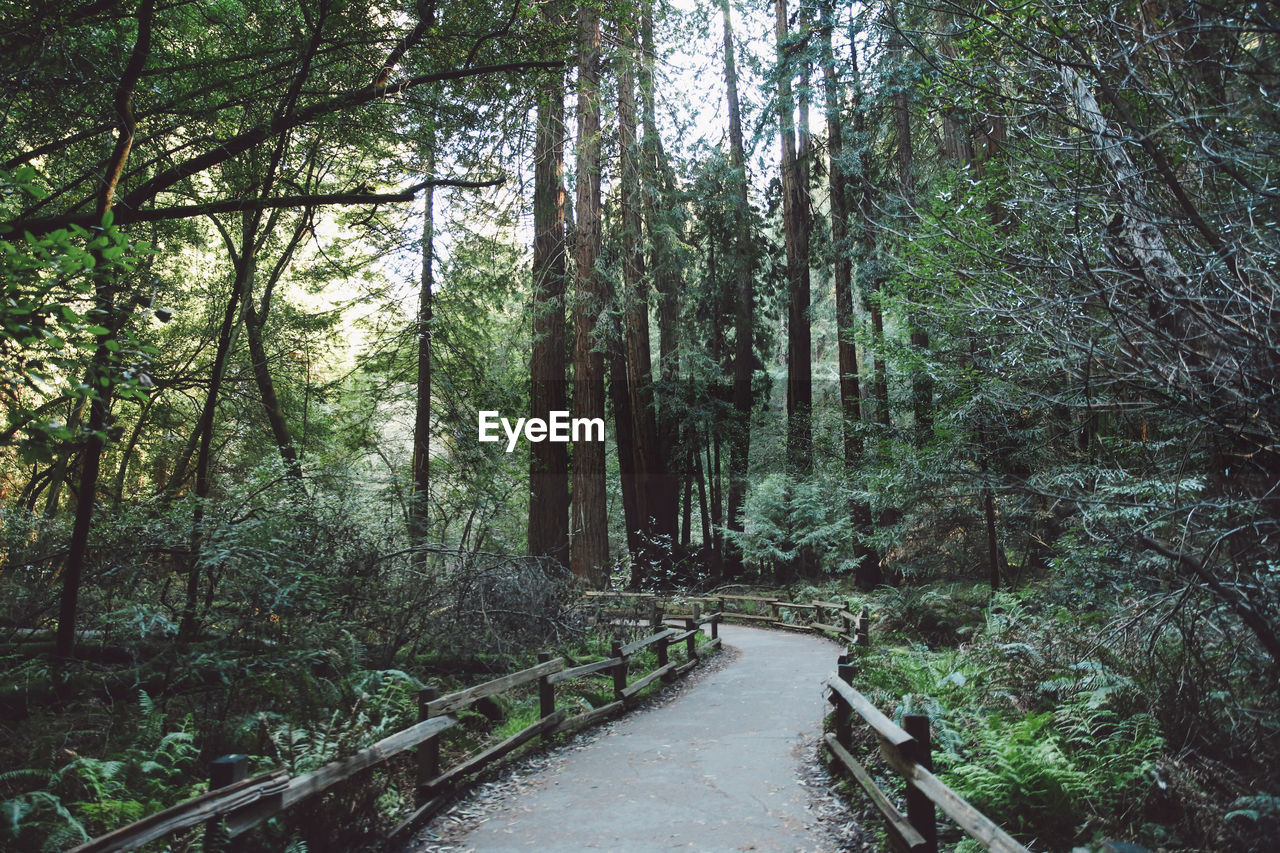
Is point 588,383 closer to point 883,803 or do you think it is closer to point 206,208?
point 206,208

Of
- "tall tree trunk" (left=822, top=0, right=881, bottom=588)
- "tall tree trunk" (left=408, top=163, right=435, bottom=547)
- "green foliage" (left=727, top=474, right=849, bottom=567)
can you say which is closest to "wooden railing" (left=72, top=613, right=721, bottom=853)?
"tall tree trunk" (left=408, top=163, right=435, bottom=547)

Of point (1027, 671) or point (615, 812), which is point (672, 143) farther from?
point (615, 812)

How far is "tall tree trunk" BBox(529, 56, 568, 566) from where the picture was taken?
55.2ft

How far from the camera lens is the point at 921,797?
15.0 feet

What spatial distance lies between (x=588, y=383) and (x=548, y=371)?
1417mm

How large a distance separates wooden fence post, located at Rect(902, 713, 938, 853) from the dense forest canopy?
77 cm

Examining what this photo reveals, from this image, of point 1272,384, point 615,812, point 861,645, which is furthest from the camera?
point 861,645

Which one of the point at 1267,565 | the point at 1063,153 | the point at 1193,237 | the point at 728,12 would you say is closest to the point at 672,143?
the point at 728,12

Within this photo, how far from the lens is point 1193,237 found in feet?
15.7

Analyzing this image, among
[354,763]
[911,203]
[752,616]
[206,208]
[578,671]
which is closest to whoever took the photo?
[354,763]

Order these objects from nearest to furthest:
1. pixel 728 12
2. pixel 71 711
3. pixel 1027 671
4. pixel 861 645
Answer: pixel 71 711 → pixel 1027 671 → pixel 861 645 → pixel 728 12

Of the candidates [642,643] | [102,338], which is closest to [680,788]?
[642,643]

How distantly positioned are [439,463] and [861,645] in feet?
31.9

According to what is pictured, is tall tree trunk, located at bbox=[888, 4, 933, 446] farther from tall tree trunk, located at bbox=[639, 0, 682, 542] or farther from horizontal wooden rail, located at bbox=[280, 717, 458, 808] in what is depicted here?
horizontal wooden rail, located at bbox=[280, 717, 458, 808]
